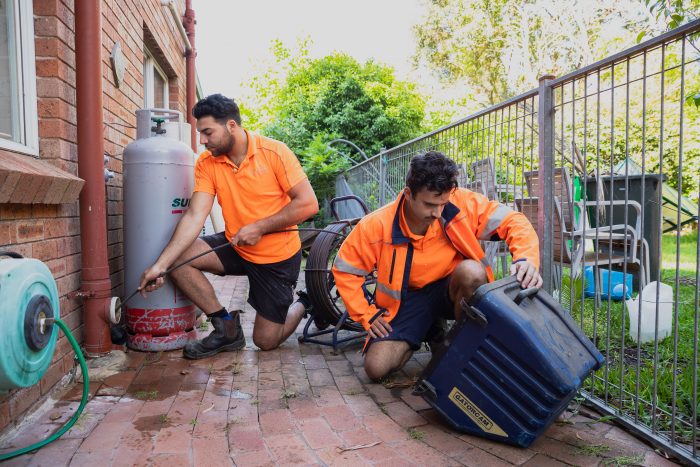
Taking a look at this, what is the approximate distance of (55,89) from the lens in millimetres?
2715

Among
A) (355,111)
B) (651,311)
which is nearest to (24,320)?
(651,311)

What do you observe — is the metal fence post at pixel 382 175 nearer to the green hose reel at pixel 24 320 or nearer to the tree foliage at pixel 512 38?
the green hose reel at pixel 24 320

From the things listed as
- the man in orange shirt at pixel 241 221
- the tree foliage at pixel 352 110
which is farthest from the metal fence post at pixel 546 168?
the tree foliage at pixel 352 110

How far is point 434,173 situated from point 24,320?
1.76m

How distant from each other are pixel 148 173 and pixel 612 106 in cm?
261

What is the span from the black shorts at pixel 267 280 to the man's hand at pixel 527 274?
1596mm

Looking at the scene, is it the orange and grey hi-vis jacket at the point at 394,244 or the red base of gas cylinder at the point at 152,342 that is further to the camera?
the red base of gas cylinder at the point at 152,342

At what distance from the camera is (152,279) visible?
10.0 feet

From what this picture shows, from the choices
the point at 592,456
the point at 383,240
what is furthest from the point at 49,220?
the point at 592,456

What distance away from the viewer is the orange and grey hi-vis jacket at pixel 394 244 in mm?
2738

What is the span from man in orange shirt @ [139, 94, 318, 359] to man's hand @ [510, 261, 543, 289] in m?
1.46

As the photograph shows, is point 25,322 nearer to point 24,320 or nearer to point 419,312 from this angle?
point 24,320

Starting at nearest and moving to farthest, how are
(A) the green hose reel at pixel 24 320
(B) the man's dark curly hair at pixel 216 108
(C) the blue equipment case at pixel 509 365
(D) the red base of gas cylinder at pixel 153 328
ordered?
(A) the green hose reel at pixel 24 320, (C) the blue equipment case at pixel 509 365, (B) the man's dark curly hair at pixel 216 108, (D) the red base of gas cylinder at pixel 153 328

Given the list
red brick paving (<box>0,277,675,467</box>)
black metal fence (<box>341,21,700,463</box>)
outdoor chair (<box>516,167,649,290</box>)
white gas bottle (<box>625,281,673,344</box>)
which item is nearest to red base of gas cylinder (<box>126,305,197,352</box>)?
red brick paving (<box>0,277,675,467</box>)
